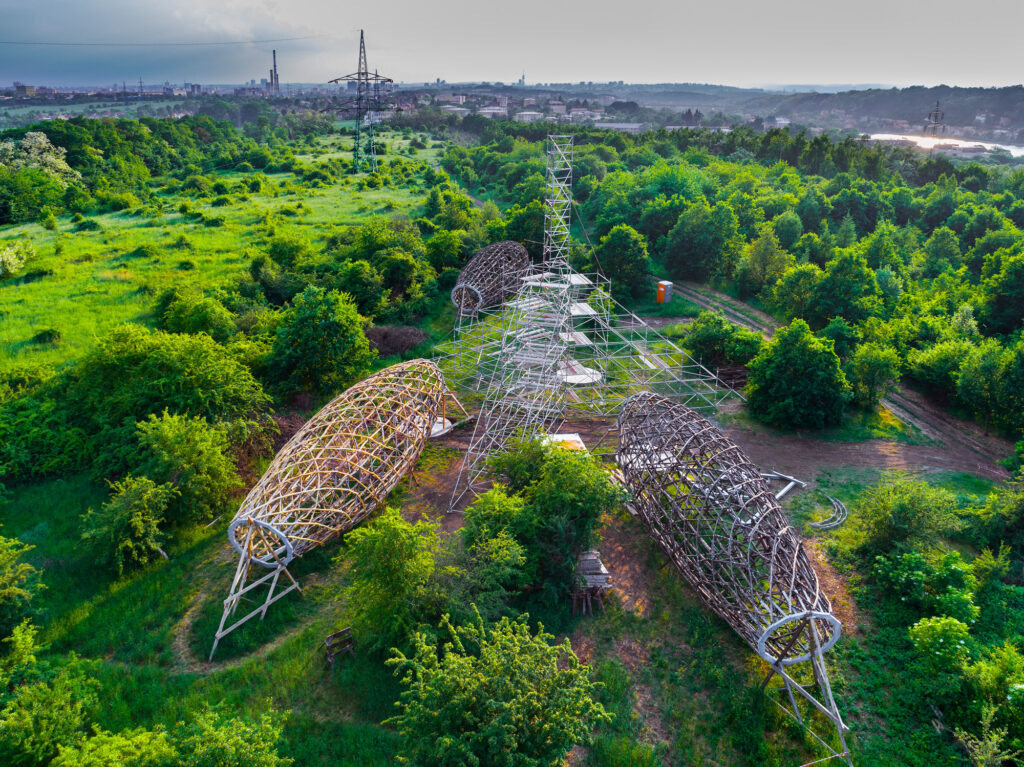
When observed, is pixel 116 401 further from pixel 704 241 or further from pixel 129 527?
pixel 704 241

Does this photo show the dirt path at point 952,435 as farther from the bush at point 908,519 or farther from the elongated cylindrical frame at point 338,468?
the elongated cylindrical frame at point 338,468

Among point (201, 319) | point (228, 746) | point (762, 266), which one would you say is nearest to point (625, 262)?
point (762, 266)

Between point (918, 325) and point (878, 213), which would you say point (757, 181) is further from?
point (918, 325)

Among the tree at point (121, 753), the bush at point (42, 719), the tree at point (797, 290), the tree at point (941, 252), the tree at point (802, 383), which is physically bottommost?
the bush at point (42, 719)

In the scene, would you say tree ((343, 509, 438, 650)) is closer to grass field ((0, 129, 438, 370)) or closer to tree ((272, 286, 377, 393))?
tree ((272, 286, 377, 393))

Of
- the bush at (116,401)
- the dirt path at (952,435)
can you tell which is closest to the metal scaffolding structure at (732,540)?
the dirt path at (952,435)

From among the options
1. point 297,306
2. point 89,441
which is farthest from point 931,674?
point 89,441

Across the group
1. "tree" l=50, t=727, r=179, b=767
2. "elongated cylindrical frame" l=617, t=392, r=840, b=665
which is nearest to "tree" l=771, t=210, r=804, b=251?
"elongated cylindrical frame" l=617, t=392, r=840, b=665
